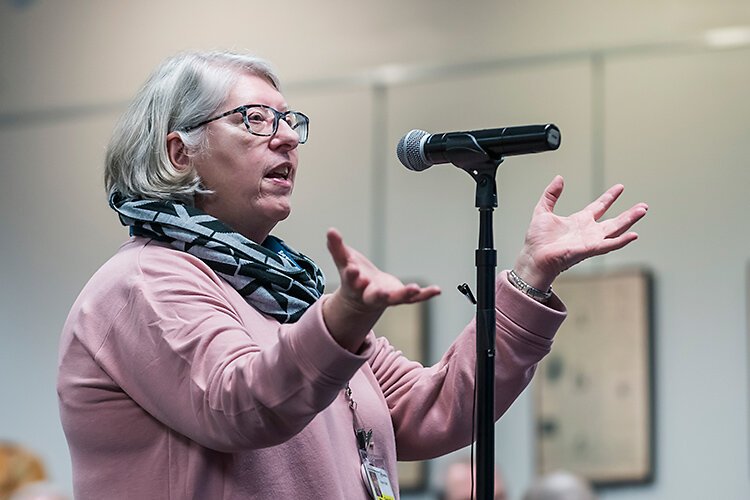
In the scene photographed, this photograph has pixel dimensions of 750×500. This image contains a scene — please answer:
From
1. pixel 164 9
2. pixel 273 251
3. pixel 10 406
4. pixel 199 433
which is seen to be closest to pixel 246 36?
pixel 164 9

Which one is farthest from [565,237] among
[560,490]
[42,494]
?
[42,494]

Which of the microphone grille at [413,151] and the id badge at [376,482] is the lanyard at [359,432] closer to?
the id badge at [376,482]

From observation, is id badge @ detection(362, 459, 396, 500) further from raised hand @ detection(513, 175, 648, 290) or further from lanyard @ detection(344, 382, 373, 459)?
raised hand @ detection(513, 175, 648, 290)

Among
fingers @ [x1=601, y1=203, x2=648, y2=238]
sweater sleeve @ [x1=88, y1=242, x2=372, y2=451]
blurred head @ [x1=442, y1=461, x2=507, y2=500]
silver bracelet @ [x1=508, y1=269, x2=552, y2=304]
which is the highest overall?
fingers @ [x1=601, y1=203, x2=648, y2=238]

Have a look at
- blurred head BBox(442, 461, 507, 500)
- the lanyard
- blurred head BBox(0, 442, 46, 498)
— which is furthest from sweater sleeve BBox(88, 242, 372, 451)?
blurred head BBox(0, 442, 46, 498)

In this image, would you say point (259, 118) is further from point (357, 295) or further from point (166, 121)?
point (357, 295)

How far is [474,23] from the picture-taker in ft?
16.5

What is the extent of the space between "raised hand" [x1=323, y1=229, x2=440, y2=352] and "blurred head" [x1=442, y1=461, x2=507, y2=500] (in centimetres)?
277

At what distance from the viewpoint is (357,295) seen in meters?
1.44

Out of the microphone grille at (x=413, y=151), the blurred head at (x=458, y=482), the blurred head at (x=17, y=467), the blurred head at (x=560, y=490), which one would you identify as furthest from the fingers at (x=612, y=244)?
the blurred head at (x=17, y=467)

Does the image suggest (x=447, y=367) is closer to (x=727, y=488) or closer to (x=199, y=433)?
(x=199, y=433)

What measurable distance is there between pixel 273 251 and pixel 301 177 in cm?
334

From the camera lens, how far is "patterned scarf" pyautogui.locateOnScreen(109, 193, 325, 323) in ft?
5.82

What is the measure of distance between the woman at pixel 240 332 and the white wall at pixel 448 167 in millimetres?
2039
